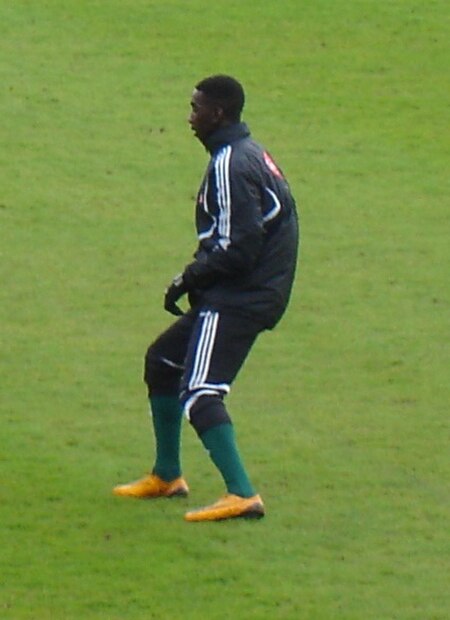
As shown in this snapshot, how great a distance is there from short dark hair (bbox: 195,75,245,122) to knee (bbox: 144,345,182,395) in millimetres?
1168

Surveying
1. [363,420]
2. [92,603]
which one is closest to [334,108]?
[363,420]

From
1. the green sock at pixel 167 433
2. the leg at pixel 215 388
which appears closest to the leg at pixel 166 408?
the green sock at pixel 167 433

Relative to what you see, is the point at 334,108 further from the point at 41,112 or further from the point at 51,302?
the point at 51,302

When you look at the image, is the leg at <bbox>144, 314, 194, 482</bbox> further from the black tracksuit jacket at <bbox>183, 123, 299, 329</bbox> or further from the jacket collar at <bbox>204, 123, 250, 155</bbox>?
the jacket collar at <bbox>204, 123, 250, 155</bbox>

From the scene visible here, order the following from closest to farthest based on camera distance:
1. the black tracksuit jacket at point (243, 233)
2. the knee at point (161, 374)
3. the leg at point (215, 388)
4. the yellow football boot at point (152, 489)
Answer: the black tracksuit jacket at point (243, 233)
the leg at point (215, 388)
the knee at point (161, 374)
the yellow football boot at point (152, 489)

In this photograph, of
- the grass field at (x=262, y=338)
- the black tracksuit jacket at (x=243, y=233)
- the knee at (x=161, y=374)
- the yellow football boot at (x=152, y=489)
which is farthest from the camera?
the yellow football boot at (x=152, y=489)

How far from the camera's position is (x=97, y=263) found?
39.2 ft

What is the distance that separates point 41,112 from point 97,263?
311 cm

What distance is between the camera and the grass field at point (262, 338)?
741 centimetres

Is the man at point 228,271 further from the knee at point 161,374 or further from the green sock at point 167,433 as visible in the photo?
the green sock at point 167,433

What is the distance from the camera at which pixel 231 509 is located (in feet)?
25.8

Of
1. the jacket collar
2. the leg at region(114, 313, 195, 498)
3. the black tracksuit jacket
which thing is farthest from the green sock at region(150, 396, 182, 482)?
the jacket collar

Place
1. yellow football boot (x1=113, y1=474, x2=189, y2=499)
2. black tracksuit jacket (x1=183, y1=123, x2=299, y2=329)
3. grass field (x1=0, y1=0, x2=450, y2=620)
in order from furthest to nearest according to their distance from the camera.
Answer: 1. yellow football boot (x1=113, y1=474, x2=189, y2=499)
2. black tracksuit jacket (x1=183, y1=123, x2=299, y2=329)
3. grass field (x1=0, y1=0, x2=450, y2=620)

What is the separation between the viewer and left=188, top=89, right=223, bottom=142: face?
26.0 feet
